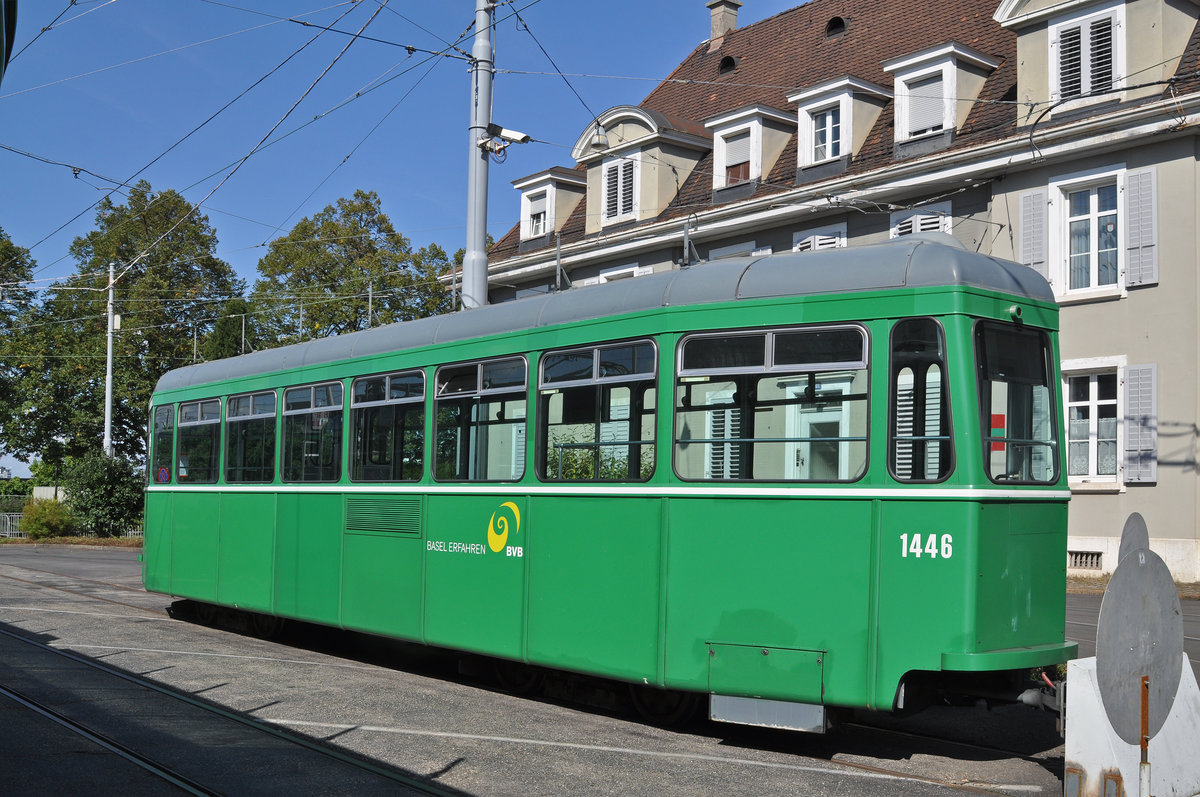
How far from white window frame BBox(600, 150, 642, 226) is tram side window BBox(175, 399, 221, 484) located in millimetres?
16467

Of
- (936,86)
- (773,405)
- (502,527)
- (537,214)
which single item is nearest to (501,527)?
(502,527)


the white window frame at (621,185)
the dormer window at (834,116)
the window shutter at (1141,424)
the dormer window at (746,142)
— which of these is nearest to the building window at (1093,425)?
the window shutter at (1141,424)

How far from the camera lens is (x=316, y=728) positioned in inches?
342

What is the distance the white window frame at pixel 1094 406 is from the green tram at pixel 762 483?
13.1 metres

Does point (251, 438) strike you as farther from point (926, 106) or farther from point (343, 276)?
point (343, 276)

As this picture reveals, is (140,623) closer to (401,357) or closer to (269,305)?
(401,357)

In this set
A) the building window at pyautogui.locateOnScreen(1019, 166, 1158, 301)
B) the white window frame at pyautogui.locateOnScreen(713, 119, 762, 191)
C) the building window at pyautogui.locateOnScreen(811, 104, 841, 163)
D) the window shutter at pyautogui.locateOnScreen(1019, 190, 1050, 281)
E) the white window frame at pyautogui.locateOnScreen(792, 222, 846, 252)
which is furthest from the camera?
the white window frame at pyautogui.locateOnScreen(713, 119, 762, 191)

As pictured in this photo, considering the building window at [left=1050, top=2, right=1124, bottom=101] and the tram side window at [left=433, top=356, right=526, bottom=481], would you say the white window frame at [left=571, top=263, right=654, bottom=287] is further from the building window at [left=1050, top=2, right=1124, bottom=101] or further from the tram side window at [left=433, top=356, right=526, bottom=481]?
the tram side window at [left=433, top=356, right=526, bottom=481]

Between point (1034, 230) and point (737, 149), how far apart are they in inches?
319

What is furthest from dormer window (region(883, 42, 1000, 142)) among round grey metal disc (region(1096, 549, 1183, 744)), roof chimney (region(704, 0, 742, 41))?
round grey metal disc (region(1096, 549, 1183, 744))

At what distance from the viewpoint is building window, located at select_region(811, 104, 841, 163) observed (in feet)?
86.8

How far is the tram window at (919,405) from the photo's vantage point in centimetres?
789

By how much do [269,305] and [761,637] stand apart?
143 ft

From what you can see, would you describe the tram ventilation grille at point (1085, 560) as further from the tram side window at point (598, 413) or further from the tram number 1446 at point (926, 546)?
the tram number 1446 at point (926, 546)
